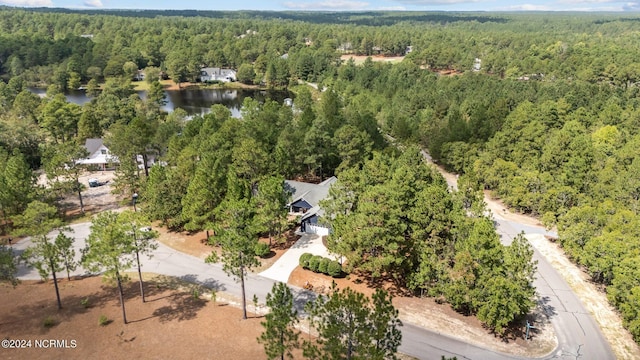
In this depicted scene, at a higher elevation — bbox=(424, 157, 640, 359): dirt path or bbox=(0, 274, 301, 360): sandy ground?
bbox=(0, 274, 301, 360): sandy ground

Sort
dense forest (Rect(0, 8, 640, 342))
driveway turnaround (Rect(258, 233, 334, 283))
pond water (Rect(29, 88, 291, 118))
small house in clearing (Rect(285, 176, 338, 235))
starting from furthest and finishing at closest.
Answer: pond water (Rect(29, 88, 291, 118)), small house in clearing (Rect(285, 176, 338, 235)), driveway turnaround (Rect(258, 233, 334, 283)), dense forest (Rect(0, 8, 640, 342))

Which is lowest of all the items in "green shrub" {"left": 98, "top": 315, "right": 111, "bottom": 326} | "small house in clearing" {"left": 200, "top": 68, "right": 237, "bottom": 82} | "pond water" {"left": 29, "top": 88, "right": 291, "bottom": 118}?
"green shrub" {"left": 98, "top": 315, "right": 111, "bottom": 326}

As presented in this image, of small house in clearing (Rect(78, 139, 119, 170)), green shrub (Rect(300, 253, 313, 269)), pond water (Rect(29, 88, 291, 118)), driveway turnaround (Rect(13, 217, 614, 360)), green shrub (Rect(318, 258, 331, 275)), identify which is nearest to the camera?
driveway turnaround (Rect(13, 217, 614, 360))

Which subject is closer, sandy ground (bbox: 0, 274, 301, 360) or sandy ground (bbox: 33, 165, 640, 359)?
sandy ground (bbox: 0, 274, 301, 360)

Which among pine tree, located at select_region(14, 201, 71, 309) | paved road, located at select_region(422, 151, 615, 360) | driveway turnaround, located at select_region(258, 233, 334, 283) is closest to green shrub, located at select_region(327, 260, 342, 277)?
driveway turnaround, located at select_region(258, 233, 334, 283)

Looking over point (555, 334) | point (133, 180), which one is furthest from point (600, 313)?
point (133, 180)

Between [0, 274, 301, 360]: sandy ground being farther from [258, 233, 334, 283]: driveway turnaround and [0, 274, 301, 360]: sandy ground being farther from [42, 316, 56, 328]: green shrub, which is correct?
[258, 233, 334, 283]: driveway turnaround

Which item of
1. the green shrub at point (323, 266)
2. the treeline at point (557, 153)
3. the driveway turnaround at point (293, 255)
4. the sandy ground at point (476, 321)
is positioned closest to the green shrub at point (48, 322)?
the sandy ground at point (476, 321)
